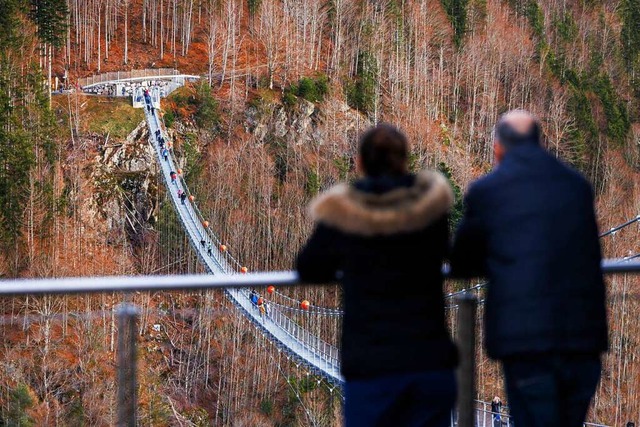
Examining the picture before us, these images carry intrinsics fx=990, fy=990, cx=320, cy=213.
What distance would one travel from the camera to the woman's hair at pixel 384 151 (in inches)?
106

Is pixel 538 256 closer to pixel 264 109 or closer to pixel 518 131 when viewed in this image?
pixel 518 131

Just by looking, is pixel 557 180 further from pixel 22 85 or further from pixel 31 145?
pixel 22 85

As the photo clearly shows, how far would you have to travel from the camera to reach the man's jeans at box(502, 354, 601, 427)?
269 centimetres

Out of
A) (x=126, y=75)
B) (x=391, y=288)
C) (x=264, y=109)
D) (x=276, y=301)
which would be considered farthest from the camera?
(x=126, y=75)

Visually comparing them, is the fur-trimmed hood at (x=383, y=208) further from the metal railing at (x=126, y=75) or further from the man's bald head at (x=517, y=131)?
the metal railing at (x=126, y=75)

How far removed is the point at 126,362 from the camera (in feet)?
10.7

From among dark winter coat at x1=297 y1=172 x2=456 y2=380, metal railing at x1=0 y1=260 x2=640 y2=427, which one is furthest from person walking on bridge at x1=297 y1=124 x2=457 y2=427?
metal railing at x1=0 y1=260 x2=640 y2=427

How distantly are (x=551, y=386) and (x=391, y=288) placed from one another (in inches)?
20.3

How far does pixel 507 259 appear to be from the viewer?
8.96ft

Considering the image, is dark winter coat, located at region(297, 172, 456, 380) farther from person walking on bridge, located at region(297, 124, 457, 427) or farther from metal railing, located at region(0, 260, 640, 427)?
metal railing, located at region(0, 260, 640, 427)

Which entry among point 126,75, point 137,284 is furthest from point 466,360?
point 126,75

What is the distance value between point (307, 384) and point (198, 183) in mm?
34012

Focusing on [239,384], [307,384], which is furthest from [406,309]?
[239,384]

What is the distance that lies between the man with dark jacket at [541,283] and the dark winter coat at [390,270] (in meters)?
0.15
